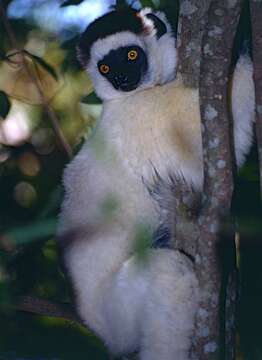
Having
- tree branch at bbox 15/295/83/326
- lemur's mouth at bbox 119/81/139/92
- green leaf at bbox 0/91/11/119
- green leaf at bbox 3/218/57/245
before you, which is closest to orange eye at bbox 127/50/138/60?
lemur's mouth at bbox 119/81/139/92

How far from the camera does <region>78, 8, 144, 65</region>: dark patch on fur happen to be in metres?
4.49

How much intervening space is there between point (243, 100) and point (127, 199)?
2.98 feet

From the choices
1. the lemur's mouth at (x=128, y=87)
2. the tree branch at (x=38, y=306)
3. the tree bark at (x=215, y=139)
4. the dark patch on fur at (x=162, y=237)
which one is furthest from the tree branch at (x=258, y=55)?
the tree branch at (x=38, y=306)

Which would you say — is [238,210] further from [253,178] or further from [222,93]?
[222,93]

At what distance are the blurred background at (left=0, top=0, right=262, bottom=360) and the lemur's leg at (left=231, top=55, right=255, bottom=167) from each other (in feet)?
1.02

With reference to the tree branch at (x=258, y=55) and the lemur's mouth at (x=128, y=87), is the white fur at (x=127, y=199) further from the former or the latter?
the tree branch at (x=258, y=55)

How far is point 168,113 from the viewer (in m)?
3.96

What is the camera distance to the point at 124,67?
4.51 meters

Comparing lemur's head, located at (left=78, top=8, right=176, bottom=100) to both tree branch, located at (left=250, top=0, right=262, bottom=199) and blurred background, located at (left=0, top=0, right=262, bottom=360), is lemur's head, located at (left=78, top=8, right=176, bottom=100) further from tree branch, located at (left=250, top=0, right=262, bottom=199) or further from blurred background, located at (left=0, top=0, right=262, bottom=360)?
tree branch, located at (left=250, top=0, right=262, bottom=199)

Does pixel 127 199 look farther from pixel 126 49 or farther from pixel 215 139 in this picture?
pixel 126 49

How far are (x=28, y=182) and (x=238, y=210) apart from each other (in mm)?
1729

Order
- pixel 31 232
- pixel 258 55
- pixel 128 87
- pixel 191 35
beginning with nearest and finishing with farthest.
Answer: pixel 31 232 < pixel 258 55 < pixel 191 35 < pixel 128 87

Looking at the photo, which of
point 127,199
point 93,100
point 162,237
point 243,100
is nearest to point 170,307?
point 162,237

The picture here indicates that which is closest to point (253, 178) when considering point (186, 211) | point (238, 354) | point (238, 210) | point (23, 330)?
point (238, 210)
